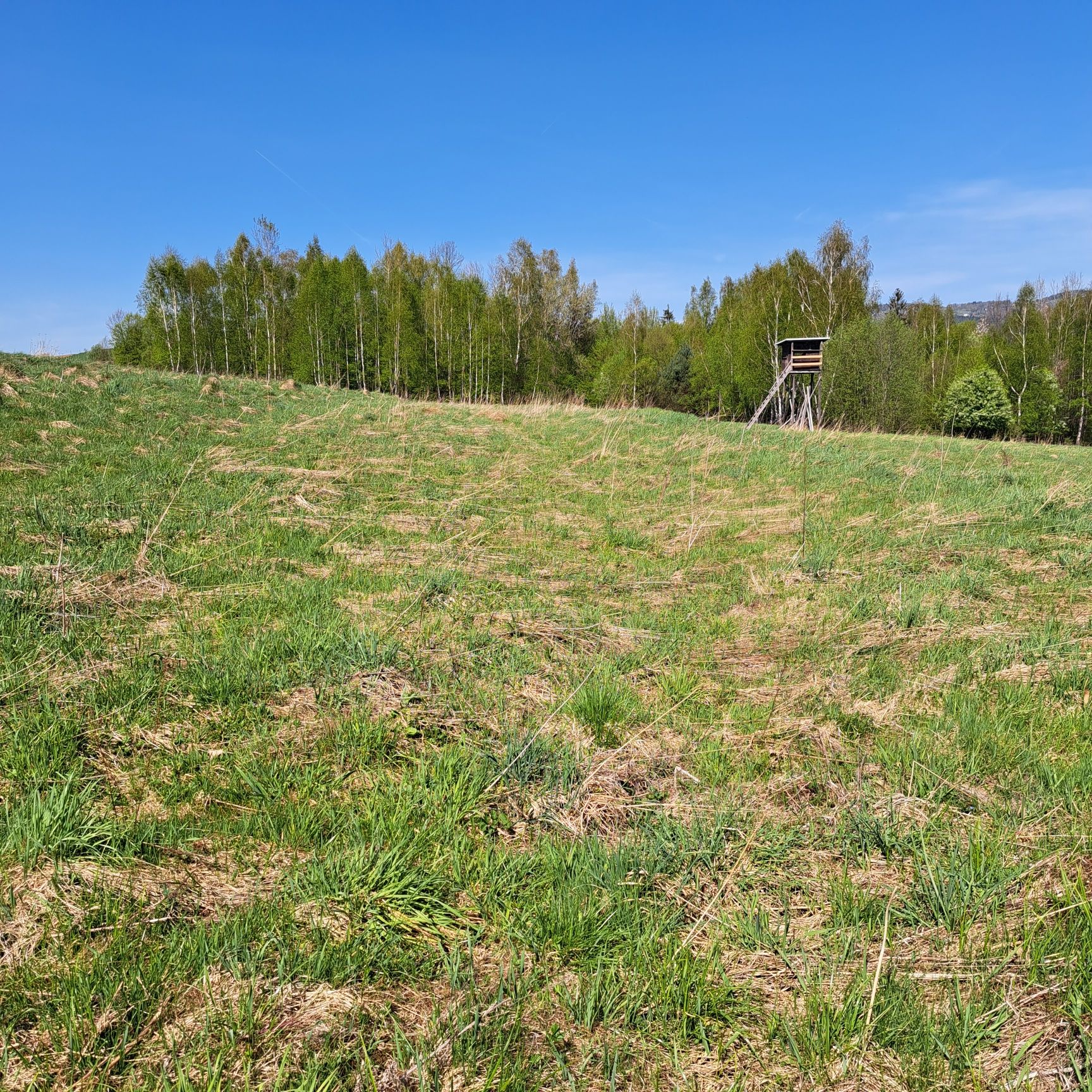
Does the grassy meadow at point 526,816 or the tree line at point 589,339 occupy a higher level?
the tree line at point 589,339

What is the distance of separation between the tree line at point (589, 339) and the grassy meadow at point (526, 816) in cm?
3391

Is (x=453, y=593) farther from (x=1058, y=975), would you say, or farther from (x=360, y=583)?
(x=1058, y=975)

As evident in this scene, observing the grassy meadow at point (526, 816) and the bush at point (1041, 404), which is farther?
the bush at point (1041, 404)

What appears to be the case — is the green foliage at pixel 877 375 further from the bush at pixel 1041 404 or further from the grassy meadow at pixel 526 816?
the grassy meadow at pixel 526 816

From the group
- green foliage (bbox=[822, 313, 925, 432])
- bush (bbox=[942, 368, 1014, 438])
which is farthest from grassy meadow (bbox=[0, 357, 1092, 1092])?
bush (bbox=[942, 368, 1014, 438])

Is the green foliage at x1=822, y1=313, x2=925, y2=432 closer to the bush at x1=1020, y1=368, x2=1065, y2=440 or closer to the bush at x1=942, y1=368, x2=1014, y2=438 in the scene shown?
the bush at x1=942, y1=368, x2=1014, y2=438

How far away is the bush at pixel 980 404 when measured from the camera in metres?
34.3

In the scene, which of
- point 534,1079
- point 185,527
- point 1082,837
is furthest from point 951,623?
point 185,527

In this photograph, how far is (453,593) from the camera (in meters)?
4.92

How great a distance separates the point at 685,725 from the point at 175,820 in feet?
7.48

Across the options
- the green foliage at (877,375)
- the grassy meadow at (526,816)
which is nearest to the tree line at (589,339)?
the green foliage at (877,375)

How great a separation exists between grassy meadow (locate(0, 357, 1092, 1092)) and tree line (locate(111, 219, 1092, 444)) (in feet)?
111

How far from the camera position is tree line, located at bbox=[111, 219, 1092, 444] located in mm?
35125

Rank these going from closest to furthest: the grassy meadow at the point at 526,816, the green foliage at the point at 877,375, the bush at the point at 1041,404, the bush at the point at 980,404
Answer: the grassy meadow at the point at 526,816
the green foliage at the point at 877,375
the bush at the point at 980,404
the bush at the point at 1041,404
